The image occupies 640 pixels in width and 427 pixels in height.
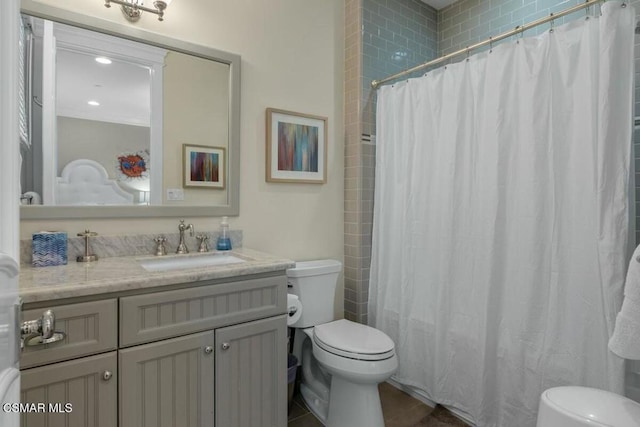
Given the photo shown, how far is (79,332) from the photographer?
111cm

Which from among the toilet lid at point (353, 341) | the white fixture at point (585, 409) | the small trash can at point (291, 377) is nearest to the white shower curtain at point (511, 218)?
the white fixture at point (585, 409)

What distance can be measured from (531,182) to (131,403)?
71.8 inches

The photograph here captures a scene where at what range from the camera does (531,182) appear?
1.62m

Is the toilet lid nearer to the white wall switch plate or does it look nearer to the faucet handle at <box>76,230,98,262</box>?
the white wall switch plate

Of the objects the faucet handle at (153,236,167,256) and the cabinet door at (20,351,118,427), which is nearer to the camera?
the cabinet door at (20,351,118,427)

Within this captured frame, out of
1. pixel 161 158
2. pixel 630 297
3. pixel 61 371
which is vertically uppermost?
pixel 161 158

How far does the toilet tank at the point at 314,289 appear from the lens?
2020 millimetres

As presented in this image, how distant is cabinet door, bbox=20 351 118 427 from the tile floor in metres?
1.06

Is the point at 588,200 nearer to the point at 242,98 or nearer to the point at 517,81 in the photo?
the point at 517,81

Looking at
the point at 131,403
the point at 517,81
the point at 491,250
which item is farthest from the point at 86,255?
the point at 517,81

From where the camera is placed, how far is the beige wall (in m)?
1.91

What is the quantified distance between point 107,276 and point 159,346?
30cm

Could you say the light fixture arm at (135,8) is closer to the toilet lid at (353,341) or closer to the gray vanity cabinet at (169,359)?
the gray vanity cabinet at (169,359)

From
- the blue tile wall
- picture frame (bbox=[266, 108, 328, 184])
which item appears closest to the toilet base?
picture frame (bbox=[266, 108, 328, 184])
